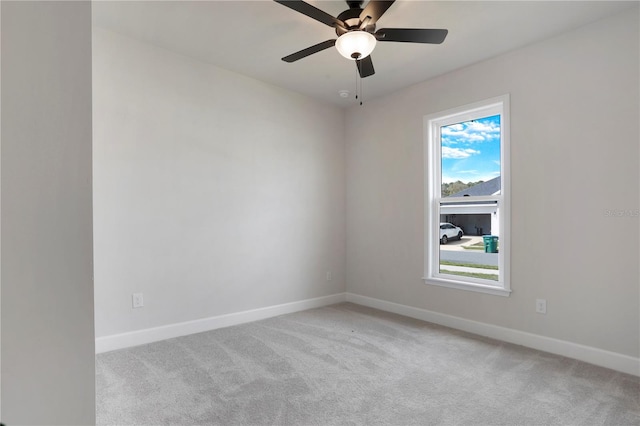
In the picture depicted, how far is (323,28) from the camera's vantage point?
2.79 meters

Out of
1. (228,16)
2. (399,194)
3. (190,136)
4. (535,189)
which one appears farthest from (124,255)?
(535,189)

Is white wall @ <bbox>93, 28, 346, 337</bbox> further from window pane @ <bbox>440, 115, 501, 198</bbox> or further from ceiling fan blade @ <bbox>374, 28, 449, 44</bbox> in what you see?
ceiling fan blade @ <bbox>374, 28, 449, 44</bbox>

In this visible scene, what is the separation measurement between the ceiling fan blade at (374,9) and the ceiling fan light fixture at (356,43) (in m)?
0.09

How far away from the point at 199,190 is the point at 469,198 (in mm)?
2791

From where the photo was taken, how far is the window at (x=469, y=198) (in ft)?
10.9

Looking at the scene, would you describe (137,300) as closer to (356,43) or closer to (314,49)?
(314,49)

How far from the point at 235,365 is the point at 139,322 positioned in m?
1.08

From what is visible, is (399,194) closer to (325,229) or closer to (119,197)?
(325,229)

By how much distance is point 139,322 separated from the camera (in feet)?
10.1

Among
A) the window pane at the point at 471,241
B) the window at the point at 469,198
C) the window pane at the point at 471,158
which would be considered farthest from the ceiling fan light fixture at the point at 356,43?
the window pane at the point at 471,241

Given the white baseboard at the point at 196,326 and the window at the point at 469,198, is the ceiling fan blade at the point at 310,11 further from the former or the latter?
the white baseboard at the point at 196,326

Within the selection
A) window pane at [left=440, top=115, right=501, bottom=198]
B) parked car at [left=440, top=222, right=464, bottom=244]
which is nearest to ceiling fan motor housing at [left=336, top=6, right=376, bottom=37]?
window pane at [left=440, top=115, right=501, bottom=198]

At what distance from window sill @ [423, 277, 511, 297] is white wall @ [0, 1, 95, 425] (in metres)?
3.38

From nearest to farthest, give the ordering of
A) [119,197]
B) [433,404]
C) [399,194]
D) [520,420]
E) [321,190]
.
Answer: [520,420] → [433,404] → [119,197] → [399,194] → [321,190]
